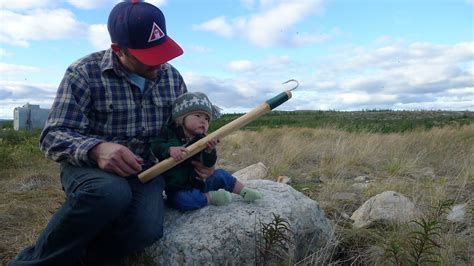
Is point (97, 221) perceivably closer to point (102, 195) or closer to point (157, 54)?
point (102, 195)

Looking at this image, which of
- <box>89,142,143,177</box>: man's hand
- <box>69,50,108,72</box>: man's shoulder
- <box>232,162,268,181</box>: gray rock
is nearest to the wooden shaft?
<box>89,142,143,177</box>: man's hand

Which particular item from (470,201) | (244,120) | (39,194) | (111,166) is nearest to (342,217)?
(470,201)

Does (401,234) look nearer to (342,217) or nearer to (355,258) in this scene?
(355,258)

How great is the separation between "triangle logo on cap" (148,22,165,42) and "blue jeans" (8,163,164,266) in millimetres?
848

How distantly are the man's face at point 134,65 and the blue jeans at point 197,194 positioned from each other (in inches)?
30.8

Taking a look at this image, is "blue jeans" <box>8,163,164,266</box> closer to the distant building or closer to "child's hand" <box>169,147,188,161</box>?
"child's hand" <box>169,147,188,161</box>

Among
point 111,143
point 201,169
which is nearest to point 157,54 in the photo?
point 111,143

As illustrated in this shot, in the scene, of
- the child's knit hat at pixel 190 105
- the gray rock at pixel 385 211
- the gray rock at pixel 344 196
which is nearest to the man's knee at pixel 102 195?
the child's knit hat at pixel 190 105

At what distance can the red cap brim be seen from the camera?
2.75m

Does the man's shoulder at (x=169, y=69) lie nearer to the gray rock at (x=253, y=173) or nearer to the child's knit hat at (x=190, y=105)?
the child's knit hat at (x=190, y=105)

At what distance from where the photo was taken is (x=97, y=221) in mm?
2516

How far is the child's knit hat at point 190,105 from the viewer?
2930mm

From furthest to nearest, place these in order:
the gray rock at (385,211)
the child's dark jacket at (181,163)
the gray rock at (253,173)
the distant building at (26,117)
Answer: the distant building at (26,117)
the gray rock at (253,173)
the gray rock at (385,211)
the child's dark jacket at (181,163)

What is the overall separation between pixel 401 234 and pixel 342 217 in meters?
0.99
